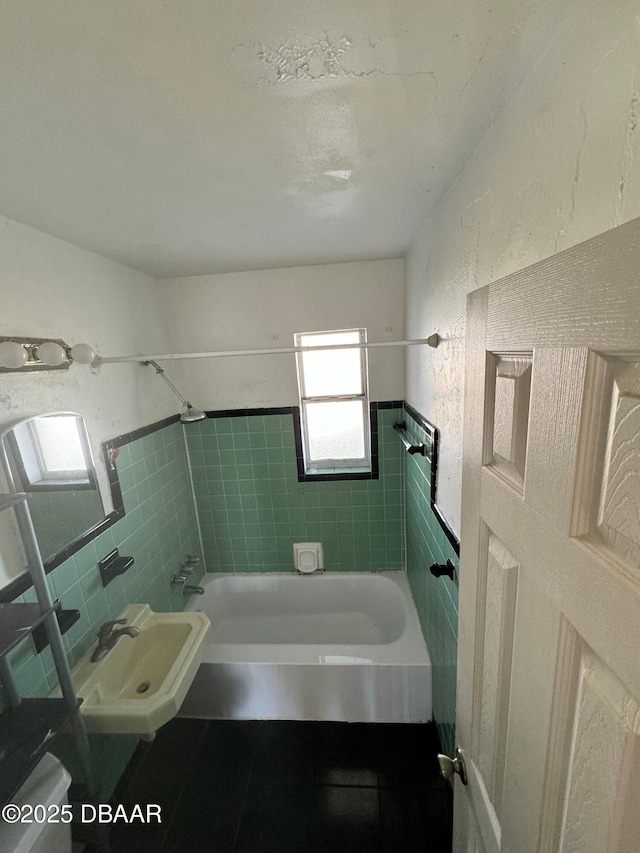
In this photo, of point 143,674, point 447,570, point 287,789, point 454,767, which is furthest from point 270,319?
point 287,789

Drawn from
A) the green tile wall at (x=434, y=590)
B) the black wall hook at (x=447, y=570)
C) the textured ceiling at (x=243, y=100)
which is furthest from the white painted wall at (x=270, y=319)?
the black wall hook at (x=447, y=570)

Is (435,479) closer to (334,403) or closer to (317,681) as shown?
(334,403)

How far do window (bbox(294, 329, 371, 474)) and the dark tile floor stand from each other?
4.79ft

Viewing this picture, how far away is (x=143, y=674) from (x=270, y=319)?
6.55ft

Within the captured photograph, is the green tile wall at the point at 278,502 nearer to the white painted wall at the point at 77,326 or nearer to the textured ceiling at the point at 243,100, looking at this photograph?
the white painted wall at the point at 77,326

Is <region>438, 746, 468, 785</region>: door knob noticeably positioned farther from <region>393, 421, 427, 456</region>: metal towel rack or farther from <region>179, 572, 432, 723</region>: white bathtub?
<region>393, 421, 427, 456</region>: metal towel rack

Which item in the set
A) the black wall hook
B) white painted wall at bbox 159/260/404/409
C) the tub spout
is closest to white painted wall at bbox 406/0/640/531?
the black wall hook

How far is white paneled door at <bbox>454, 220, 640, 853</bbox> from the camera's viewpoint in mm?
346

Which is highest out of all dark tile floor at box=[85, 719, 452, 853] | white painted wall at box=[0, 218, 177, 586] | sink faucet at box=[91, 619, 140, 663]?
white painted wall at box=[0, 218, 177, 586]

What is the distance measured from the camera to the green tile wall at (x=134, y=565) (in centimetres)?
122

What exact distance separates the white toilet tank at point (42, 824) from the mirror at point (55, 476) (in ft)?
2.00

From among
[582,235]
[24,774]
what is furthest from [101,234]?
[24,774]

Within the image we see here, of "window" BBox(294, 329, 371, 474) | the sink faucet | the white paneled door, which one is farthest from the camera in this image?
"window" BBox(294, 329, 371, 474)

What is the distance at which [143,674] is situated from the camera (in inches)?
60.2
